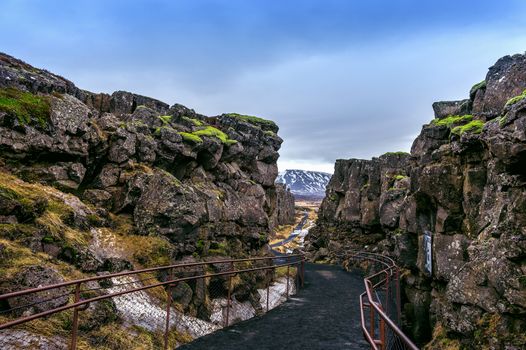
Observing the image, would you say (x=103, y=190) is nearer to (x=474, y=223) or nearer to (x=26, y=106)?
(x=26, y=106)

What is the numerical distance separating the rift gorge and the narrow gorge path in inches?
4.2

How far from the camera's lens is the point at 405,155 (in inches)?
1588

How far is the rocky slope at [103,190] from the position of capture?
473 inches

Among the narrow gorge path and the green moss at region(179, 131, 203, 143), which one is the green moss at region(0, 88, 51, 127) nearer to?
the green moss at region(179, 131, 203, 143)

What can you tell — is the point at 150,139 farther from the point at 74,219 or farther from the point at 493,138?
the point at 493,138

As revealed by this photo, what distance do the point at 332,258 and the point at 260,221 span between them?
68.5 feet

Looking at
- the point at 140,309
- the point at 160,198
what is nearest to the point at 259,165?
the point at 160,198

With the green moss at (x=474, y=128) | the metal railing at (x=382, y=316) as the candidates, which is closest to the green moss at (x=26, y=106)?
the metal railing at (x=382, y=316)

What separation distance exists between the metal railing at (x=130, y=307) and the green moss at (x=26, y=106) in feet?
25.5

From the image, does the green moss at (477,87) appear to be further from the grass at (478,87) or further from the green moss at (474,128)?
the green moss at (474,128)

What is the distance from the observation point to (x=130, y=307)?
40.9ft

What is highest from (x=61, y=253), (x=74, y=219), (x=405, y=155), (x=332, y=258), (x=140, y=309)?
(x=405, y=155)

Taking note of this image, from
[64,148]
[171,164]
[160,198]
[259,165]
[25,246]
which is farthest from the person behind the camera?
[259,165]

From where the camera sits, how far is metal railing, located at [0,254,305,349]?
8.30 m
